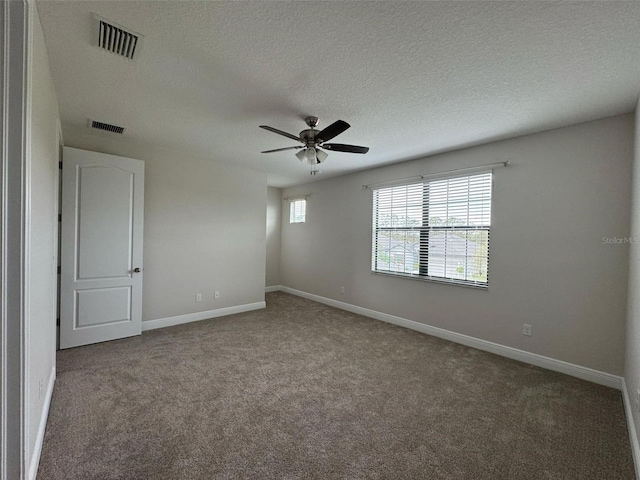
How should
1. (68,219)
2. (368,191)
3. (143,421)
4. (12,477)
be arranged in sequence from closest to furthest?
(12,477)
(143,421)
(68,219)
(368,191)

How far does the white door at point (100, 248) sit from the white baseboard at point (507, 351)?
3496mm

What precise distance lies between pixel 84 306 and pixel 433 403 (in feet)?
12.7

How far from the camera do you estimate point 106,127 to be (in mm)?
3250

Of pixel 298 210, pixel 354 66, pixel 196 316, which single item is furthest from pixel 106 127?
pixel 298 210

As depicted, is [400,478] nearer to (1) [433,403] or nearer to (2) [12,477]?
(1) [433,403]

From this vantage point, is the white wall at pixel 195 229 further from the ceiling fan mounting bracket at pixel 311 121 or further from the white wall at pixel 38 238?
the ceiling fan mounting bracket at pixel 311 121

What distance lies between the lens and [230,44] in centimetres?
179

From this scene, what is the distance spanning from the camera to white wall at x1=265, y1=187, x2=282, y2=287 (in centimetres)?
686

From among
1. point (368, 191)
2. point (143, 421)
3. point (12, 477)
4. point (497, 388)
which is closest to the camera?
point (12, 477)

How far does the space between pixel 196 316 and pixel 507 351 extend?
4251mm

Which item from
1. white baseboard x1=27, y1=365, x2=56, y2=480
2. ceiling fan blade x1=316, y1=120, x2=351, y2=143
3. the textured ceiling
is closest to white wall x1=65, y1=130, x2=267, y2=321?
the textured ceiling

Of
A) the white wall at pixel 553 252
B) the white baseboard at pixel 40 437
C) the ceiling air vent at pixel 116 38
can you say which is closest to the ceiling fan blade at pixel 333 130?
the ceiling air vent at pixel 116 38

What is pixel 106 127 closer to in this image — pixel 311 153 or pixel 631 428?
pixel 311 153

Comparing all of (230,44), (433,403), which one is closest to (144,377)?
(433,403)
